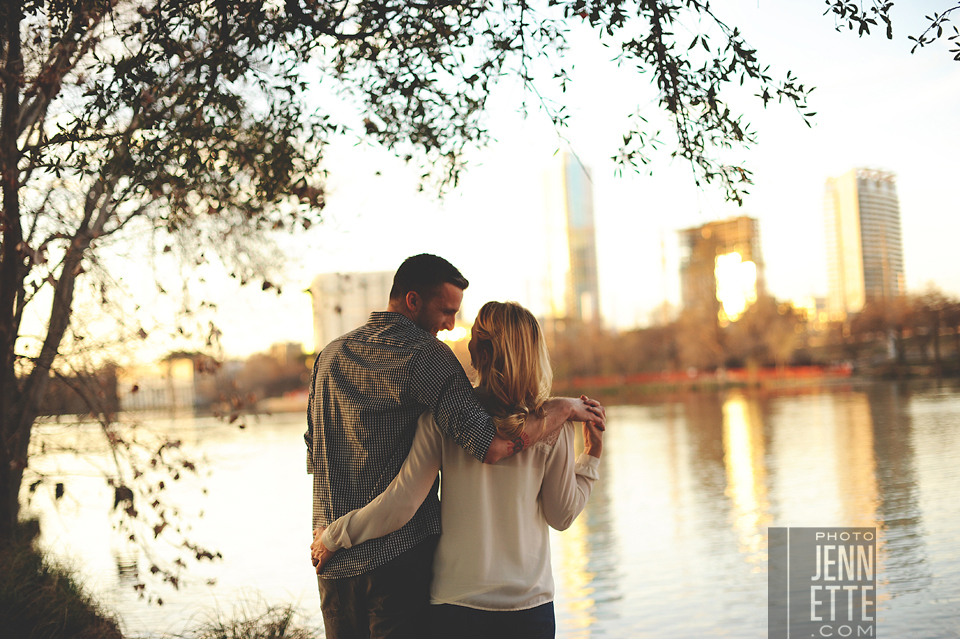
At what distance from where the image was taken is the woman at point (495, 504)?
186cm

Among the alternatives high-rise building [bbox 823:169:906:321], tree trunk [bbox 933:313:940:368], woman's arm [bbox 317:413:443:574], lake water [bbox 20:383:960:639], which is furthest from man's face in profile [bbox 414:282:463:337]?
high-rise building [bbox 823:169:906:321]

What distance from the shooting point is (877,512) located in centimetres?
795

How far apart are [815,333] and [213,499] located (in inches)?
1968

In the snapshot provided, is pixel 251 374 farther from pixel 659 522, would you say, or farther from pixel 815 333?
pixel 659 522

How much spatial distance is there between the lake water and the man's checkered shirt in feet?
8.55

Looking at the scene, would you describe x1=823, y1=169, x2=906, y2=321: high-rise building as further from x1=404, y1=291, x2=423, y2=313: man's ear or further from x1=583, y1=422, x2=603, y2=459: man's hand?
x1=404, y1=291, x2=423, y2=313: man's ear

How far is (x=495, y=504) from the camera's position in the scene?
1885mm

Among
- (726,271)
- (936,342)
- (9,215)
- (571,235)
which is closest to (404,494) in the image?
(9,215)

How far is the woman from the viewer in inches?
73.2

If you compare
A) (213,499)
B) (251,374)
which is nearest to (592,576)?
(213,499)

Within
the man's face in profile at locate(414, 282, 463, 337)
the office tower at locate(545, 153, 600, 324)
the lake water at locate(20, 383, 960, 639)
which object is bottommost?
the lake water at locate(20, 383, 960, 639)

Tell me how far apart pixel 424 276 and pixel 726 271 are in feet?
173

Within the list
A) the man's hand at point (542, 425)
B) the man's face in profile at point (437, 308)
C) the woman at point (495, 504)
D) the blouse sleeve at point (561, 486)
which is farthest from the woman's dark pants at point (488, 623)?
the man's face in profile at point (437, 308)

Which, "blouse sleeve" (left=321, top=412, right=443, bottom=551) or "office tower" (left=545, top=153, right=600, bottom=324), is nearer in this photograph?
"blouse sleeve" (left=321, top=412, right=443, bottom=551)
